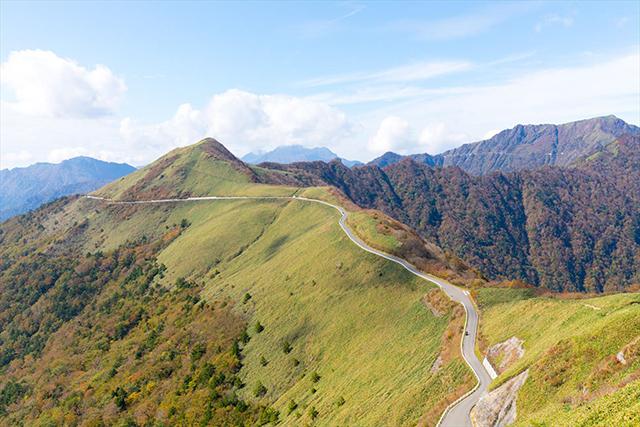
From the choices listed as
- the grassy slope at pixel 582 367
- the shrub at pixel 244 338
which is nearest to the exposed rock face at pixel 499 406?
the grassy slope at pixel 582 367

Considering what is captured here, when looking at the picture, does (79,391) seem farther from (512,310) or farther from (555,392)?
(555,392)

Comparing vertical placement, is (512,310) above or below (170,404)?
above

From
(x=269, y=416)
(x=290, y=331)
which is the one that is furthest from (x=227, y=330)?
(x=269, y=416)

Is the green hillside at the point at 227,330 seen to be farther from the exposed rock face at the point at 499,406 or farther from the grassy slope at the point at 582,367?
the grassy slope at the point at 582,367

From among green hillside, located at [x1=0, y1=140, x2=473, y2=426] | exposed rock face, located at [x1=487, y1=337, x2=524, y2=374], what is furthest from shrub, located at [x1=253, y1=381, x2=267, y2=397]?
exposed rock face, located at [x1=487, y1=337, x2=524, y2=374]

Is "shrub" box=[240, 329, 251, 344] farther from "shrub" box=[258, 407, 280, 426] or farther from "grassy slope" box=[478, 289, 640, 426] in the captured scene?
"grassy slope" box=[478, 289, 640, 426]

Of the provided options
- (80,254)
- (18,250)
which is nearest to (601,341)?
(80,254)
